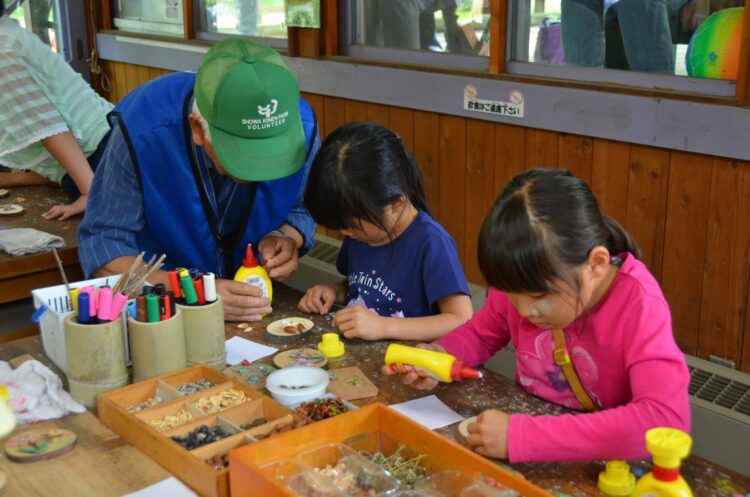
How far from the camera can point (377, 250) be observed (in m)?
2.13

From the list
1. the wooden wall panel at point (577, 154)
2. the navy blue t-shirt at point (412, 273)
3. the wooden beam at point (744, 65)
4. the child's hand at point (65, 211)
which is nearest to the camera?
the navy blue t-shirt at point (412, 273)

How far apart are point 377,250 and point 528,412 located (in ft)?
2.32

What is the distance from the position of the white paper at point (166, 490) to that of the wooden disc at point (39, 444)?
0.68ft

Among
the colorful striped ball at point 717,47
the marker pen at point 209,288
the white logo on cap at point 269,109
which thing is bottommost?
the marker pen at point 209,288

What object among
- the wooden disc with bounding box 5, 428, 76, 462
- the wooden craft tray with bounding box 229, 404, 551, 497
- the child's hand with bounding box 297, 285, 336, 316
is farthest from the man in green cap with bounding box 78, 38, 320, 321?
the wooden craft tray with bounding box 229, 404, 551, 497

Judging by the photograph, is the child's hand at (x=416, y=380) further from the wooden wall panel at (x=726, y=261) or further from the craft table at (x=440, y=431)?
the wooden wall panel at (x=726, y=261)

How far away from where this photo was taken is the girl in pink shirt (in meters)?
1.35

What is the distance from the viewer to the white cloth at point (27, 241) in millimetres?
2490

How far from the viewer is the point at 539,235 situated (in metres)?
1.44

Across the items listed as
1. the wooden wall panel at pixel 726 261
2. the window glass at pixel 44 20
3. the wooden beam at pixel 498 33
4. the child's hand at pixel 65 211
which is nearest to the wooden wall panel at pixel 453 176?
the wooden beam at pixel 498 33

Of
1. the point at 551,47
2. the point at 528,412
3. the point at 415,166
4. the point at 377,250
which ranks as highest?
the point at 551,47

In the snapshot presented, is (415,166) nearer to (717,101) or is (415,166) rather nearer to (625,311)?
(625,311)

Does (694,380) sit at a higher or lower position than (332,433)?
lower

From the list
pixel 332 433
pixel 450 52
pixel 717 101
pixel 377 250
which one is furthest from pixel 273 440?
pixel 450 52
